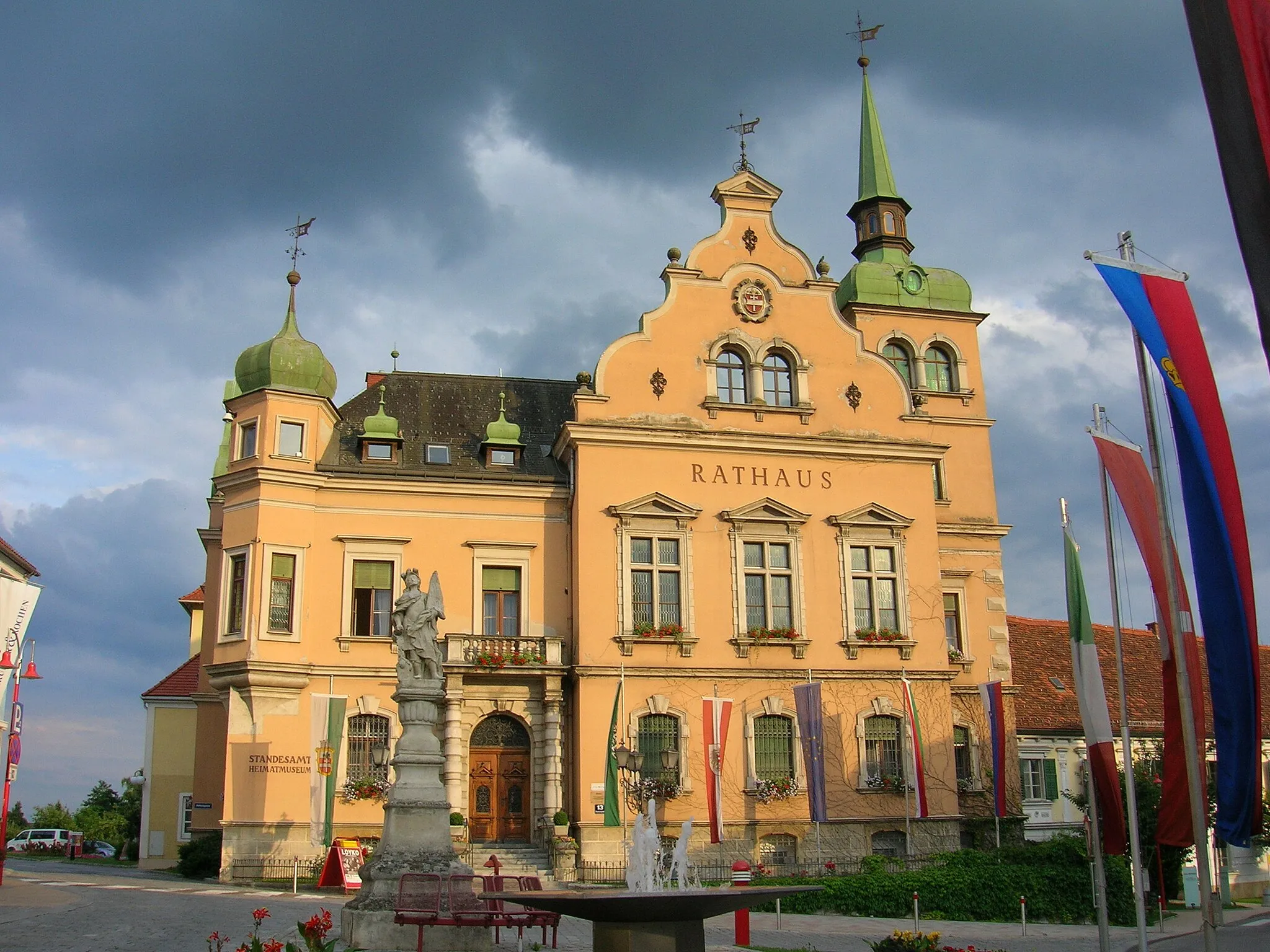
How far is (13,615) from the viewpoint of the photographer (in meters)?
24.6

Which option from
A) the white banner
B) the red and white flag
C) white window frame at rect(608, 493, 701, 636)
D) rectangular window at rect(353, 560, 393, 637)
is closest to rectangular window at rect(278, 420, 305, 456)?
rectangular window at rect(353, 560, 393, 637)

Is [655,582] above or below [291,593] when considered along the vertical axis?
above

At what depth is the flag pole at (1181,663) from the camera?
1262cm

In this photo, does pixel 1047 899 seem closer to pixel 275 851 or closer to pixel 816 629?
pixel 816 629

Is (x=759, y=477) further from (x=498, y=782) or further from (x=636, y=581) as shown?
(x=498, y=782)

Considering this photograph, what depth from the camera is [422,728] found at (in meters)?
16.8

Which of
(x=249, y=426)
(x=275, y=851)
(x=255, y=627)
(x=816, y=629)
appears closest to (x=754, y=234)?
(x=816, y=629)

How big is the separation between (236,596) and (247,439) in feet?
12.9

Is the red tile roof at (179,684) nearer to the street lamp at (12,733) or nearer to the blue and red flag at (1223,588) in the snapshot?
the street lamp at (12,733)

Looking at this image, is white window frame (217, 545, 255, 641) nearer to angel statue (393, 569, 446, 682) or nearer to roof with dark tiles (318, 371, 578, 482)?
roof with dark tiles (318, 371, 578, 482)

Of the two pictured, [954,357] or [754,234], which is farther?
[954,357]

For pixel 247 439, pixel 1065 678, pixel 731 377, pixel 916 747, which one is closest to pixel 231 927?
pixel 247 439

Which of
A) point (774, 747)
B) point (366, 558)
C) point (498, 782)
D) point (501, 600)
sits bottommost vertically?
point (498, 782)

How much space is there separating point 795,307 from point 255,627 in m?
15.9
